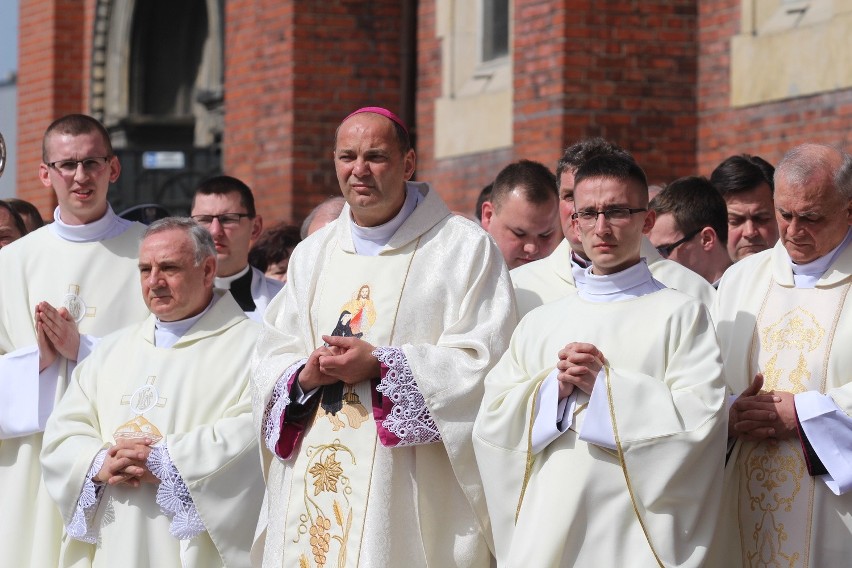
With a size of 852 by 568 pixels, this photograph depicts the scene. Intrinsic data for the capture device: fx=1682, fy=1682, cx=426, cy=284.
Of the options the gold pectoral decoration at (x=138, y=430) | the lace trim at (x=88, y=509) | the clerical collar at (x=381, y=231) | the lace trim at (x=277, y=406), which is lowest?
the lace trim at (x=88, y=509)

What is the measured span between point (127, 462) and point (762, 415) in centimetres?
231

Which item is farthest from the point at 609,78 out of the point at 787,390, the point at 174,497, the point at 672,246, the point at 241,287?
the point at 787,390

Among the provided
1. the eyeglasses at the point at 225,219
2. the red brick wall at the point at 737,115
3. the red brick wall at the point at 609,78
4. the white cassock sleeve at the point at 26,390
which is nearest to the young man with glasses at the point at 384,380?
the white cassock sleeve at the point at 26,390

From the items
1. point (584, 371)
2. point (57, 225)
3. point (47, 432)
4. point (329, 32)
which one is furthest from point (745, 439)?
point (329, 32)

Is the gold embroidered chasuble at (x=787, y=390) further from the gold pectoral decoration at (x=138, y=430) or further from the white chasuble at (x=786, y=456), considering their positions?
the gold pectoral decoration at (x=138, y=430)

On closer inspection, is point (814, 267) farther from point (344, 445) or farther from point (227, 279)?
point (227, 279)

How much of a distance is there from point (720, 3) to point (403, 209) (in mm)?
5117

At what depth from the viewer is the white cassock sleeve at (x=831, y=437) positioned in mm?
5066

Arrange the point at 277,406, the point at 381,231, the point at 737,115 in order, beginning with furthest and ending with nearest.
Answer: the point at 737,115 < the point at 381,231 < the point at 277,406

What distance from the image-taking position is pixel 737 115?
10195 mm

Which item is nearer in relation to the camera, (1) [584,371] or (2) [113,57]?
(1) [584,371]

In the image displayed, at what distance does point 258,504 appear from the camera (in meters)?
6.30

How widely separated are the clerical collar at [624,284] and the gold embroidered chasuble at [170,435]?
1.62 metres

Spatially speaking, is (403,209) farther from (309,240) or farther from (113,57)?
(113,57)
